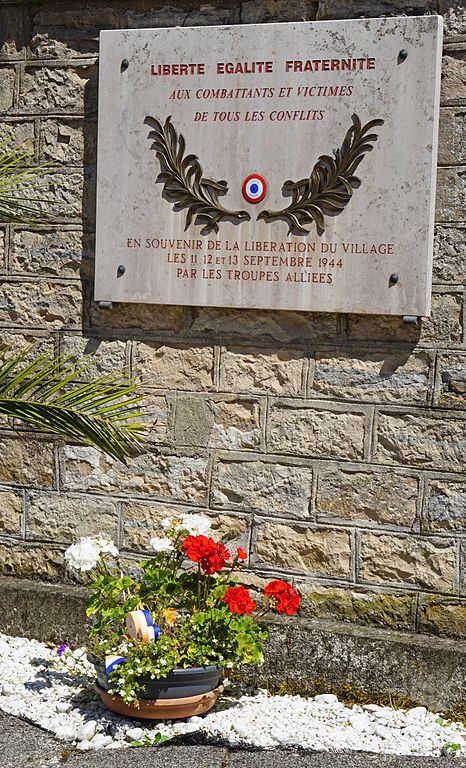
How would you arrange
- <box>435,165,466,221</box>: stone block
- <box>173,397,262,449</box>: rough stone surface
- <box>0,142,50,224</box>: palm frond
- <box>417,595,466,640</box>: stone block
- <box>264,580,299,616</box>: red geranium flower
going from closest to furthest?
<box>264,580,299,616</box>: red geranium flower < <box>435,165,466,221</box>: stone block < <box>417,595,466,640</box>: stone block < <box>173,397,262,449</box>: rough stone surface < <box>0,142,50,224</box>: palm frond

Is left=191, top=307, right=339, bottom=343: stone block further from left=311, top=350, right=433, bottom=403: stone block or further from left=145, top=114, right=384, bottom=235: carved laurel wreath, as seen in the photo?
left=145, top=114, right=384, bottom=235: carved laurel wreath

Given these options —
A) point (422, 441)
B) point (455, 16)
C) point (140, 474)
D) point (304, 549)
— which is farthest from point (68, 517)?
point (455, 16)

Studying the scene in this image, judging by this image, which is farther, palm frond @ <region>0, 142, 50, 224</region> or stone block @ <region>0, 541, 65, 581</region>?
stone block @ <region>0, 541, 65, 581</region>

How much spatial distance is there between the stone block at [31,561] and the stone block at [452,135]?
242cm

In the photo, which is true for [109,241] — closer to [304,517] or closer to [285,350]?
[285,350]

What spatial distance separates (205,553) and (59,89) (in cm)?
217

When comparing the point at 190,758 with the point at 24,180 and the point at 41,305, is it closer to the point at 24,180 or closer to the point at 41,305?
the point at 41,305

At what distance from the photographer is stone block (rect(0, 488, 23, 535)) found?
4.93 m

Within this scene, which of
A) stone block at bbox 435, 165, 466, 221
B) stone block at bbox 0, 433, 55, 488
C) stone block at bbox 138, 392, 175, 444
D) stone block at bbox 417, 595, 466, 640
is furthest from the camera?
stone block at bbox 0, 433, 55, 488

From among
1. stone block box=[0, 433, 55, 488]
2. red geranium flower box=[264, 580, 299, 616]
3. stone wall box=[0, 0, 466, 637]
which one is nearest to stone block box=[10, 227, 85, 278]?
stone wall box=[0, 0, 466, 637]

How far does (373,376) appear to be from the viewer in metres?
4.34

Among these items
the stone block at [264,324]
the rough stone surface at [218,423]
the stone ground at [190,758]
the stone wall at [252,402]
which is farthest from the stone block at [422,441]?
the stone ground at [190,758]

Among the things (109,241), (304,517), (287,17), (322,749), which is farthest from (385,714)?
(287,17)

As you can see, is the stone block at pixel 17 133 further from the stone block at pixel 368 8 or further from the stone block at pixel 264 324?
the stone block at pixel 368 8
